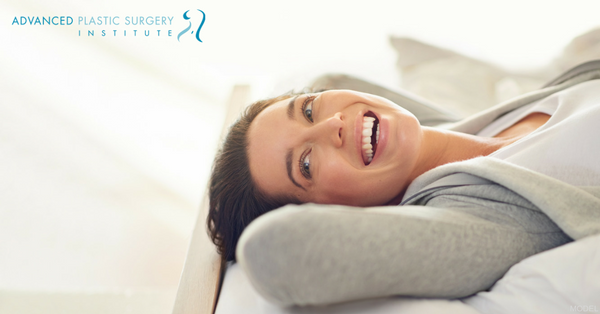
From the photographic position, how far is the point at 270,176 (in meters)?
0.96

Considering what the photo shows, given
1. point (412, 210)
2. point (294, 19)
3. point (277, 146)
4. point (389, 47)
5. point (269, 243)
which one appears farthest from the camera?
point (294, 19)

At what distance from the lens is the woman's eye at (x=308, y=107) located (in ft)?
3.27

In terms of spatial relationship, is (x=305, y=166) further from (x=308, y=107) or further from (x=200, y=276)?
(x=200, y=276)

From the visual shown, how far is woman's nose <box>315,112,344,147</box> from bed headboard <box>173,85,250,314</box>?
429mm

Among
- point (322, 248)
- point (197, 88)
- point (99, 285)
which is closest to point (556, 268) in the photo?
point (322, 248)

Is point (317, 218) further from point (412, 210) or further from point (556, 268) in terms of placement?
point (556, 268)

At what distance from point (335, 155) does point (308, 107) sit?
0.56 feet

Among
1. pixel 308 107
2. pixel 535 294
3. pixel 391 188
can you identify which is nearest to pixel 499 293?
pixel 535 294

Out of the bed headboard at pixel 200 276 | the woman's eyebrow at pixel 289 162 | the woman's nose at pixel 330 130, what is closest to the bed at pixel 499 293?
the bed headboard at pixel 200 276

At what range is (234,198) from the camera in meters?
1.04

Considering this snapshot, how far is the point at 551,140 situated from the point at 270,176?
2.05ft

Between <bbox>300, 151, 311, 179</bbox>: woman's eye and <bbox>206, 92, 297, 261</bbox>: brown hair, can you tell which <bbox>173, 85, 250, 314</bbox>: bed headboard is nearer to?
<bbox>206, 92, 297, 261</bbox>: brown hair

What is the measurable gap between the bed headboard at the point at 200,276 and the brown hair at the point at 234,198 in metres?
0.04

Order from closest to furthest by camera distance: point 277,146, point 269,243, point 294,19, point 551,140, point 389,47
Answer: point 269,243 < point 551,140 < point 277,146 < point 389,47 < point 294,19
